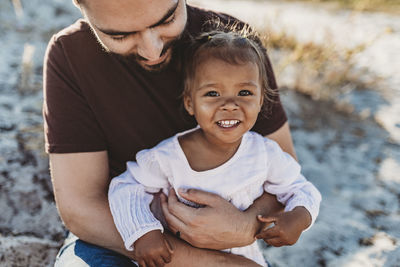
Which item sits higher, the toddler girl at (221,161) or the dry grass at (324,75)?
the toddler girl at (221,161)

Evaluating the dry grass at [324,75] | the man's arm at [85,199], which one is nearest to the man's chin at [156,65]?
the man's arm at [85,199]

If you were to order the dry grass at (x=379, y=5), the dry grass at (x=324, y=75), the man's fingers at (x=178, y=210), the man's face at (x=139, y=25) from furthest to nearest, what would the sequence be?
→ the dry grass at (x=379, y=5), the dry grass at (x=324, y=75), the man's fingers at (x=178, y=210), the man's face at (x=139, y=25)

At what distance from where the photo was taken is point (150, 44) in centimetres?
153

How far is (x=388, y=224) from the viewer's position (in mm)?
2553

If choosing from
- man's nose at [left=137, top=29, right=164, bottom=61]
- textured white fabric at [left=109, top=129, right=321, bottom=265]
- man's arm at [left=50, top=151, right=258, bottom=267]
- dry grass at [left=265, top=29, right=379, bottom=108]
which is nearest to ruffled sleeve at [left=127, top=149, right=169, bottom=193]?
textured white fabric at [left=109, top=129, right=321, bottom=265]

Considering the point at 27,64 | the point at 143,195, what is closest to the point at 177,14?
the point at 143,195

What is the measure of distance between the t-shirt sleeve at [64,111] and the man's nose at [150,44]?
1.26ft

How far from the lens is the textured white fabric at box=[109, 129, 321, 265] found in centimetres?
159

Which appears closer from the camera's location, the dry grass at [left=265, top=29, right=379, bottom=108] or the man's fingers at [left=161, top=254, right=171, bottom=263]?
the man's fingers at [left=161, top=254, right=171, bottom=263]

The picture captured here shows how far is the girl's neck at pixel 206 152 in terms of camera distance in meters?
1.65

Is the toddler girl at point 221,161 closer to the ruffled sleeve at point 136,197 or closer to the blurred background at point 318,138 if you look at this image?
the ruffled sleeve at point 136,197

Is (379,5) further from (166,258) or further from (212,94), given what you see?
(166,258)

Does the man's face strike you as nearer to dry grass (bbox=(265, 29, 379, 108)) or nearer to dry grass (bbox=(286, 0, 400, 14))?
dry grass (bbox=(265, 29, 379, 108))

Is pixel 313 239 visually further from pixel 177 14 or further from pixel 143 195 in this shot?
pixel 177 14
